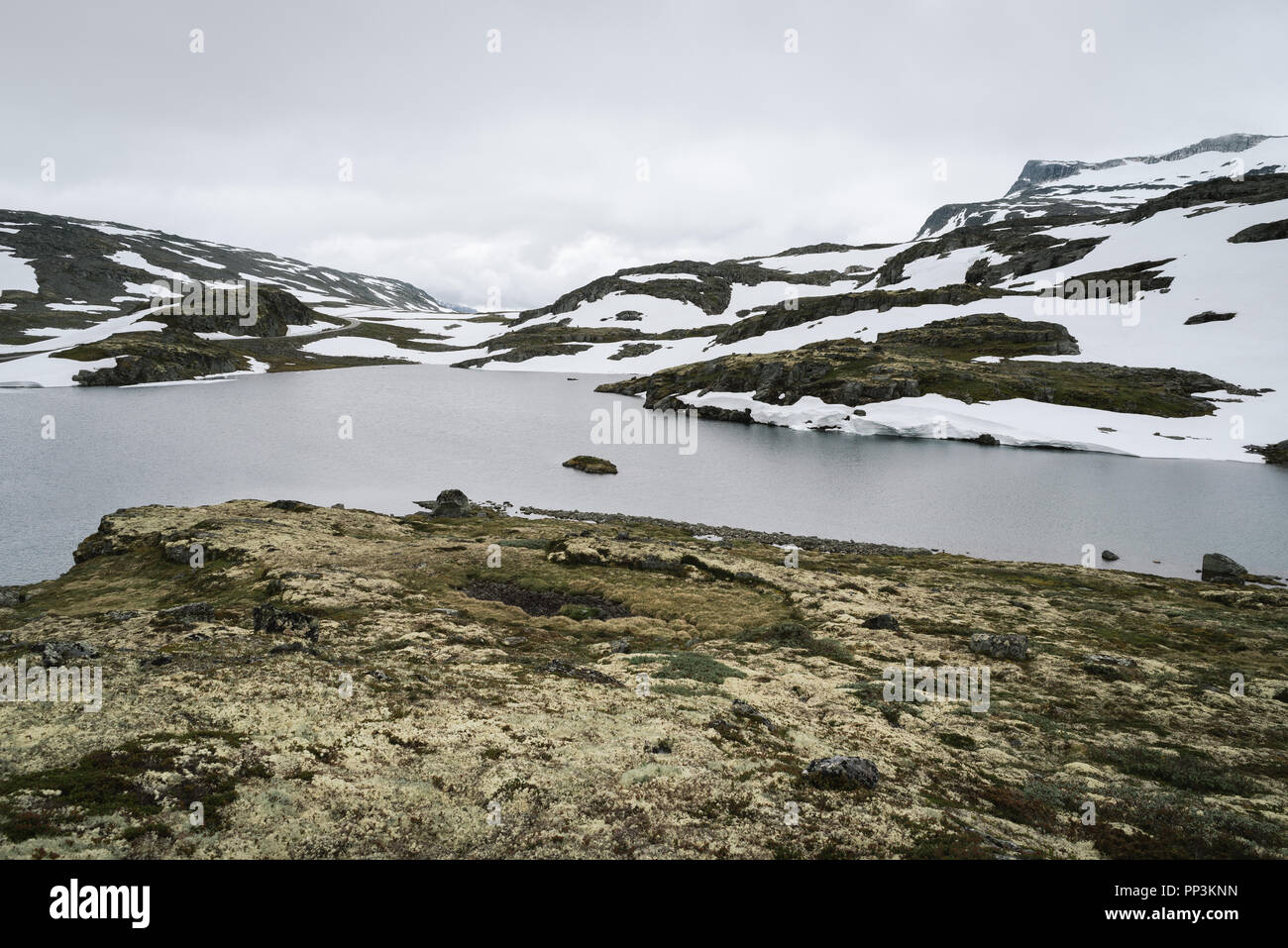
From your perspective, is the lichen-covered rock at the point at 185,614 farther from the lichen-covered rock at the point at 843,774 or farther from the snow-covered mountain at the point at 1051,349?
the snow-covered mountain at the point at 1051,349

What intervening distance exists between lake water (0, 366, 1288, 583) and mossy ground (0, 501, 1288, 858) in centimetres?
1962

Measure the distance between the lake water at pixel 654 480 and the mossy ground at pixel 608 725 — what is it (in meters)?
19.6

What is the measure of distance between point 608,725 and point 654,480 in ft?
184

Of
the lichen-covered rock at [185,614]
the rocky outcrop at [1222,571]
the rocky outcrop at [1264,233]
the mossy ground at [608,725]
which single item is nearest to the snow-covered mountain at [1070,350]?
the rocky outcrop at [1264,233]

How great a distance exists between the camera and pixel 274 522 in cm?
3909

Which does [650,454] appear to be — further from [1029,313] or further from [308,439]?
[1029,313]

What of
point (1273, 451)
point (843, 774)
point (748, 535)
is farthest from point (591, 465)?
point (1273, 451)

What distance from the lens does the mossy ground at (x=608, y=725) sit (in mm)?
11422

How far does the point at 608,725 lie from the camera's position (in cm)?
1631

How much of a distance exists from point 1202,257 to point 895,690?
19324 centimetres

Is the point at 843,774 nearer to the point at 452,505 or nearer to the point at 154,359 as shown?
the point at 452,505

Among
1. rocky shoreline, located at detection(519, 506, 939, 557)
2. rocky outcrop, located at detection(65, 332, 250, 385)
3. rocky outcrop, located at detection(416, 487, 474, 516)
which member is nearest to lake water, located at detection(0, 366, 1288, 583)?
rocky shoreline, located at detection(519, 506, 939, 557)
